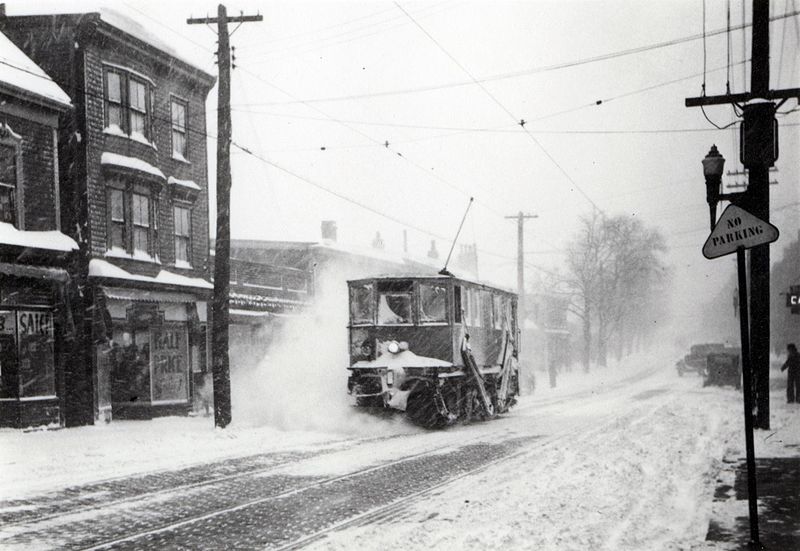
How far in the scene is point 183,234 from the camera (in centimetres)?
2542

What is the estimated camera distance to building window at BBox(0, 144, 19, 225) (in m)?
18.5

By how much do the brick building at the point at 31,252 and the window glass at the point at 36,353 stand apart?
0.02 metres

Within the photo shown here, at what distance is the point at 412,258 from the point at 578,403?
33.1 m

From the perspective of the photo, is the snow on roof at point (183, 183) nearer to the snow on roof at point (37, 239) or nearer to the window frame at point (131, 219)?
the window frame at point (131, 219)

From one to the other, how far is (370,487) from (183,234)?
16.7m

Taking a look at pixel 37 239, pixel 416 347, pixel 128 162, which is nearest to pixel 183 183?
pixel 128 162

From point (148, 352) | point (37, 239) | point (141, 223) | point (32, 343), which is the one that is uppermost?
point (141, 223)

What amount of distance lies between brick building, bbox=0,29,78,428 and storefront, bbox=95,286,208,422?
56.8 inches

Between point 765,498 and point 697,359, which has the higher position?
point 765,498

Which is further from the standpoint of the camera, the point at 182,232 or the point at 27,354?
the point at 182,232

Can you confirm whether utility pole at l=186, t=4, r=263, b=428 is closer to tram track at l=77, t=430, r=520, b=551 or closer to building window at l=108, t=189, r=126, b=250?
building window at l=108, t=189, r=126, b=250

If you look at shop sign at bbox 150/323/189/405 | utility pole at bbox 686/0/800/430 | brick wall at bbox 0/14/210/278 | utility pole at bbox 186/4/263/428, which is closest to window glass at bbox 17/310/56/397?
brick wall at bbox 0/14/210/278

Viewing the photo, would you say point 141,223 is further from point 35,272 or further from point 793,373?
point 793,373

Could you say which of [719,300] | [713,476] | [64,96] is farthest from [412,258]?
[719,300]
